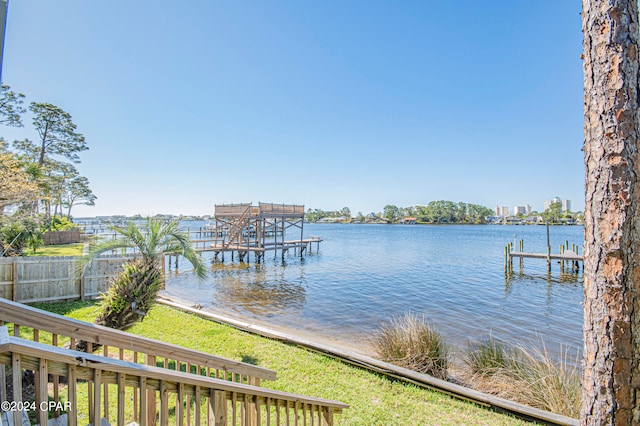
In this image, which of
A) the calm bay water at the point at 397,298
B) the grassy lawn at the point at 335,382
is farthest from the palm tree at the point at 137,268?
the calm bay water at the point at 397,298

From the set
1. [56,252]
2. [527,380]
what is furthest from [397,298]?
[56,252]

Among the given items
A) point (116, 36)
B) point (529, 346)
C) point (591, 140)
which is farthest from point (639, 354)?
point (116, 36)

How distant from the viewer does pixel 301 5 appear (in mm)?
11344

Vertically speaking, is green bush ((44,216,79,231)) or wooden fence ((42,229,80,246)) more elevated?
green bush ((44,216,79,231))

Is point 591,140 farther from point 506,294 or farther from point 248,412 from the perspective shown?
point 506,294

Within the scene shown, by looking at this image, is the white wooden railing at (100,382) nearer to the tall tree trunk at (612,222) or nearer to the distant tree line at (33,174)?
the tall tree trunk at (612,222)

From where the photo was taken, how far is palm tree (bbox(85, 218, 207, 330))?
5391 millimetres

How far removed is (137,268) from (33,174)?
64.3 feet

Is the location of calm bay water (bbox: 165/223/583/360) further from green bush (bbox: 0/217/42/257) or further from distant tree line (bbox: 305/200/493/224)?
distant tree line (bbox: 305/200/493/224)

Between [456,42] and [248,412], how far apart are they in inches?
688

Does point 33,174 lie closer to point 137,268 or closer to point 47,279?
point 47,279

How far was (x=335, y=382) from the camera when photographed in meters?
5.10

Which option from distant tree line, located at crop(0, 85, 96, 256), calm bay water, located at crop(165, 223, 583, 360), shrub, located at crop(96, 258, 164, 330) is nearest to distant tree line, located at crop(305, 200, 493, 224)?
calm bay water, located at crop(165, 223, 583, 360)

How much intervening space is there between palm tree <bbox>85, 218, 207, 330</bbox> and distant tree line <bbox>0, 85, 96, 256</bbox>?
10063 millimetres
